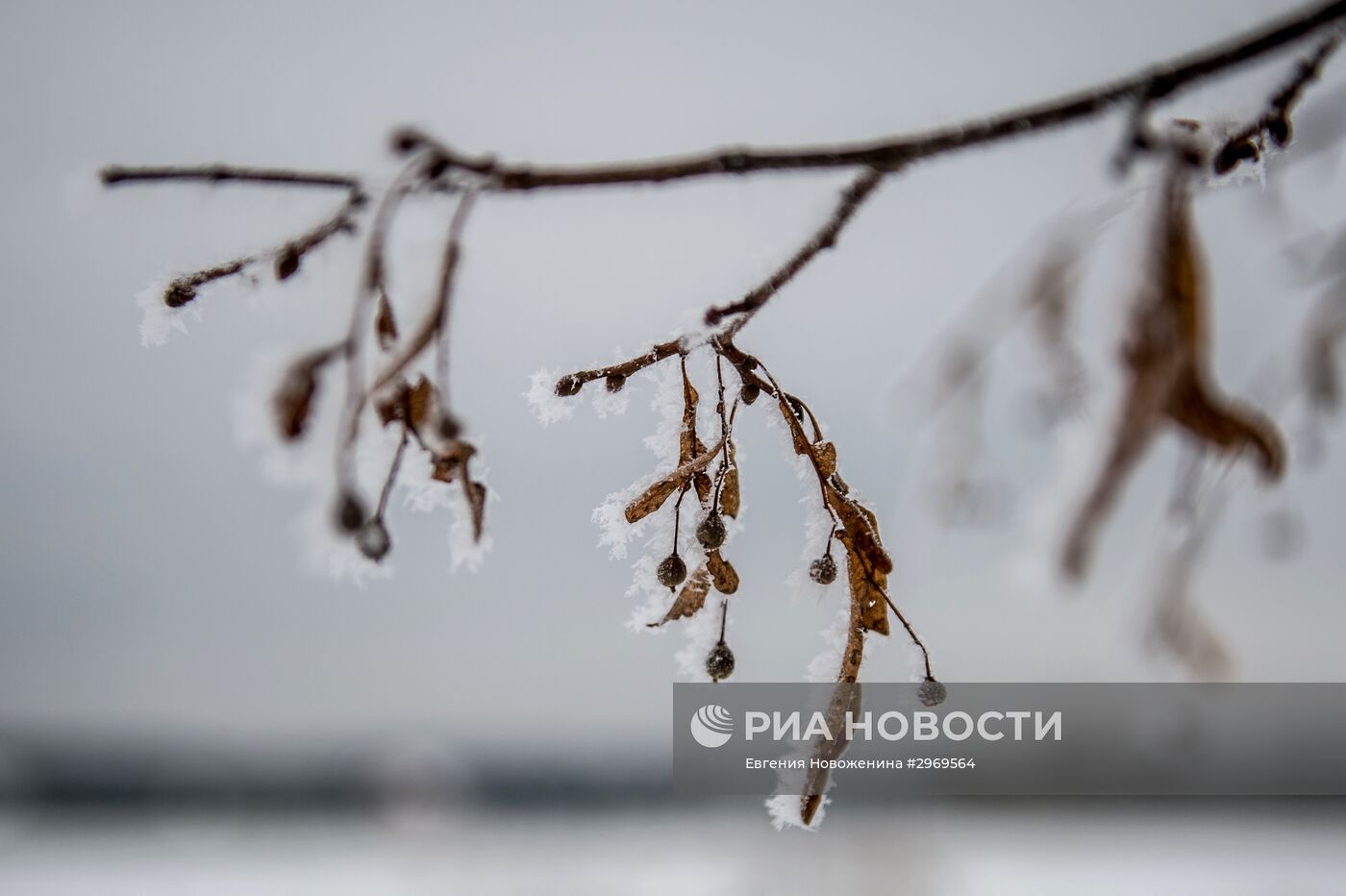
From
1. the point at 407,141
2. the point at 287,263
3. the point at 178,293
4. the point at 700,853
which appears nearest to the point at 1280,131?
the point at 407,141

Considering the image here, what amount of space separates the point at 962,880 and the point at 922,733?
16064mm

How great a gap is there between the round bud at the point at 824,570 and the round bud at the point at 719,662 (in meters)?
0.16

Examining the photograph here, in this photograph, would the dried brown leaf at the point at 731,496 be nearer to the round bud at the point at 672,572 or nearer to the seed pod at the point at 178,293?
the round bud at the point at 672,572

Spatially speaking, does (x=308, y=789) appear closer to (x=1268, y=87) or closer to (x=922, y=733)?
(x=922, y=733)

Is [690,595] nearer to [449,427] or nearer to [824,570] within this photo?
[824,570]

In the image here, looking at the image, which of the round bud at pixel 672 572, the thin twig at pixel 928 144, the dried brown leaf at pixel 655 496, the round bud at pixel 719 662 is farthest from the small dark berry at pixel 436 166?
the round bud at pixel 719 662

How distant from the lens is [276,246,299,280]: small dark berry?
0.86 m

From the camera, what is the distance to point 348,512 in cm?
71

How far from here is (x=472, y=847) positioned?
25.9 meters

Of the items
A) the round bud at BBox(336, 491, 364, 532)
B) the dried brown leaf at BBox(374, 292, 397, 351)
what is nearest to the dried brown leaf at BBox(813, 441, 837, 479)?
the dried brown leaf at BBox(374, 292, 397, 351)

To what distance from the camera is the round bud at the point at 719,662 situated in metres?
1.30

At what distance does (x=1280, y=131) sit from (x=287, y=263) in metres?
1.01

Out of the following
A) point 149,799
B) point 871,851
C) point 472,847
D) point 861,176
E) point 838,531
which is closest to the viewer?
point 861,176

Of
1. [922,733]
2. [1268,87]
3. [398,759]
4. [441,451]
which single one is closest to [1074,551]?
[441,451]
